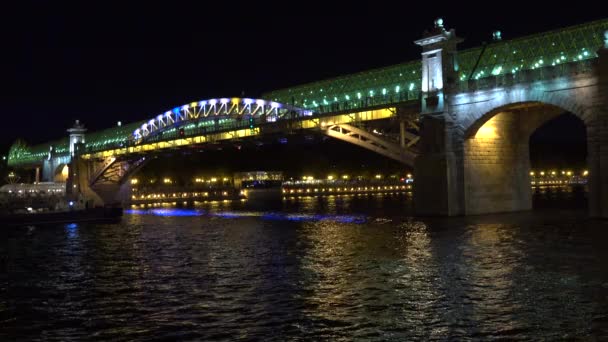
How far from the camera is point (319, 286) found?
18422 mm

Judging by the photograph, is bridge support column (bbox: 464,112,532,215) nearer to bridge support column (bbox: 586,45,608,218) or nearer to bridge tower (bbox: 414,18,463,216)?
bridge tower (bbox: 414,18,463,216)

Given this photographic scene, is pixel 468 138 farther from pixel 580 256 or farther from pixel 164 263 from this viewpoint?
pixel 164 263

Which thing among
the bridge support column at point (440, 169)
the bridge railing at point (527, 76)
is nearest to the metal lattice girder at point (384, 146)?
the bridge support column at point (440, 169)

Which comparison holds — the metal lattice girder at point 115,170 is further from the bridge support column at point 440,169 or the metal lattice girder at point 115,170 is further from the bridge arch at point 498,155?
the bridge arch at point 498,155

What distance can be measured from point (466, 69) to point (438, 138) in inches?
267

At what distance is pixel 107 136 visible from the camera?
98.4 m

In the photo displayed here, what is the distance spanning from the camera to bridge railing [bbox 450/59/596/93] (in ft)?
113

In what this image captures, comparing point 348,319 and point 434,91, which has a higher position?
point 434,91

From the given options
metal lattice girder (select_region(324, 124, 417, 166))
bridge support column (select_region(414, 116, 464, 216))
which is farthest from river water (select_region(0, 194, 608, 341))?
metal lattice girder (select_region(324, 124, 417, 166))

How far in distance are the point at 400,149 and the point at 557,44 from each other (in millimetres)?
12398

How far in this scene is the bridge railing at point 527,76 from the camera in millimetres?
34375

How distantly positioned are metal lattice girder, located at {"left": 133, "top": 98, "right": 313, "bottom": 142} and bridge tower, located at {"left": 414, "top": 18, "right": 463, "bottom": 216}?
A: 46.9 feet

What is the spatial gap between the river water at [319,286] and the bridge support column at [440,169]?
294 inches

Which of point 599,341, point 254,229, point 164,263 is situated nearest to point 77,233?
point 254,229
